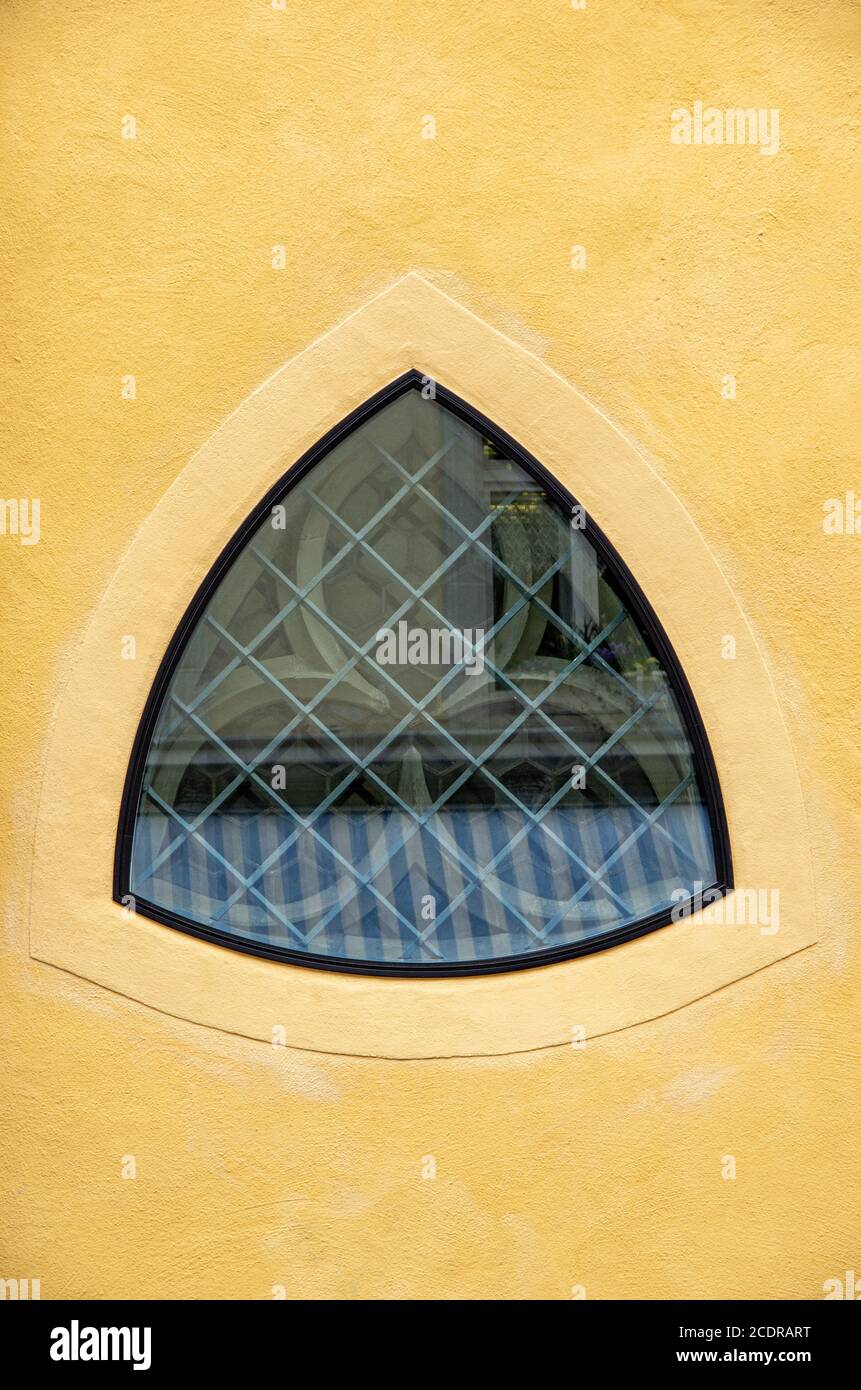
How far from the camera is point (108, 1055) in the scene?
13.4ft

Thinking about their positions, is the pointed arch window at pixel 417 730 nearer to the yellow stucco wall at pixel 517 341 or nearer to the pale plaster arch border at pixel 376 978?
the pale plaster arch border at pixel 376 978

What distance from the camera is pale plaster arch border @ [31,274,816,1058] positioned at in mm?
4102

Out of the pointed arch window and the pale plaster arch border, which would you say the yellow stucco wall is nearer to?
the pale plaster arch border

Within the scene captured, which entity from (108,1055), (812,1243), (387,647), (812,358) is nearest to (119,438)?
(387,647)

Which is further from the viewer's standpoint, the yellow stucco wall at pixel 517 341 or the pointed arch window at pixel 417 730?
the pointed arch window at pixel 417 730

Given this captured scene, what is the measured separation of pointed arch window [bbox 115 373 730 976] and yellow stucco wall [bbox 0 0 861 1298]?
1.21 feet

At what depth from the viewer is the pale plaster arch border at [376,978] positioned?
4102mm

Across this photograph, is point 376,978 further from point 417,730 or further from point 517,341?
point 517,341

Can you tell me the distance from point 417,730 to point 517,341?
4.69ft

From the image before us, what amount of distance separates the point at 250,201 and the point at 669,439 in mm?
1687

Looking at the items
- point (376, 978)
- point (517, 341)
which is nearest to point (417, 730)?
point (376, 978)

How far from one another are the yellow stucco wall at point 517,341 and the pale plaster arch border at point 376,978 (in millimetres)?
71

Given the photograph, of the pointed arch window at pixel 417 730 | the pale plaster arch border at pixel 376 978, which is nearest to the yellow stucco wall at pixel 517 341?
the pale plaster arch border at pixel 376 978

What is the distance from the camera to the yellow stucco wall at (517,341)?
159 inches
